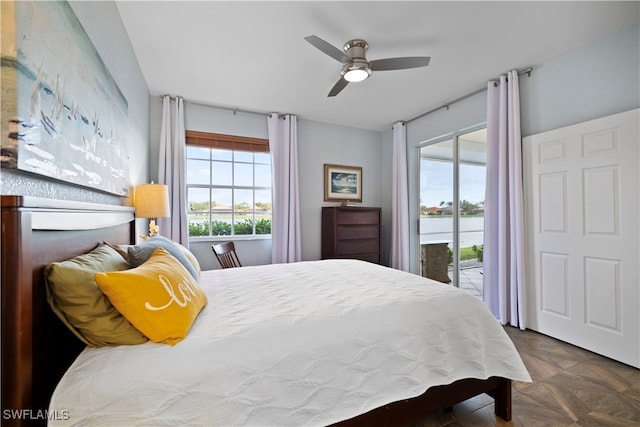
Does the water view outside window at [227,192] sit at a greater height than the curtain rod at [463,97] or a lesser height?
lesser

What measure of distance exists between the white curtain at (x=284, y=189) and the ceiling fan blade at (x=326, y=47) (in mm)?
1889

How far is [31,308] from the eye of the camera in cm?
78

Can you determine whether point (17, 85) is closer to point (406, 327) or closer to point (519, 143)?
point (406, 327)

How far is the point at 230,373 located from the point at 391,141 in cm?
448

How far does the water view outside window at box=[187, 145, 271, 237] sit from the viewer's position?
12.2ft

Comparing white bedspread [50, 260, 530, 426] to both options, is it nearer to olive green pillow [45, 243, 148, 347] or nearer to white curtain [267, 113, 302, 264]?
olive green pillow [45, 243, 148, 347]

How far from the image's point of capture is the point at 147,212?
2355 millimetres

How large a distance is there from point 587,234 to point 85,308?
3442 millimetres

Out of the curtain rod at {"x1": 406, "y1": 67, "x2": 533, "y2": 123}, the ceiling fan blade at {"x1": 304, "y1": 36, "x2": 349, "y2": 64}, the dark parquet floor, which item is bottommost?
the dark parquet floor

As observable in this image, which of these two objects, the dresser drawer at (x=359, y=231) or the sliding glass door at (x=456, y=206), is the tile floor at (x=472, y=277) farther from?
the dresser drawer at (x=359, y=231)

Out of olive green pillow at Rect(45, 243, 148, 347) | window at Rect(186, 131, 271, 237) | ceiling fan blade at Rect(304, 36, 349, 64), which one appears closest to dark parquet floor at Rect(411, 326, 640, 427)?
olive green pillow at Rect(45, 243, 148, 347)

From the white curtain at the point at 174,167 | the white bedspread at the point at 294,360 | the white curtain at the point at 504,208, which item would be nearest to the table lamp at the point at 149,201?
the white curtain at the point at 174,167

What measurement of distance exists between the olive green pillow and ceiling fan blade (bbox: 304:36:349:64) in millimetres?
1843

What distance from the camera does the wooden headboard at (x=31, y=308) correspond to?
0.71m
